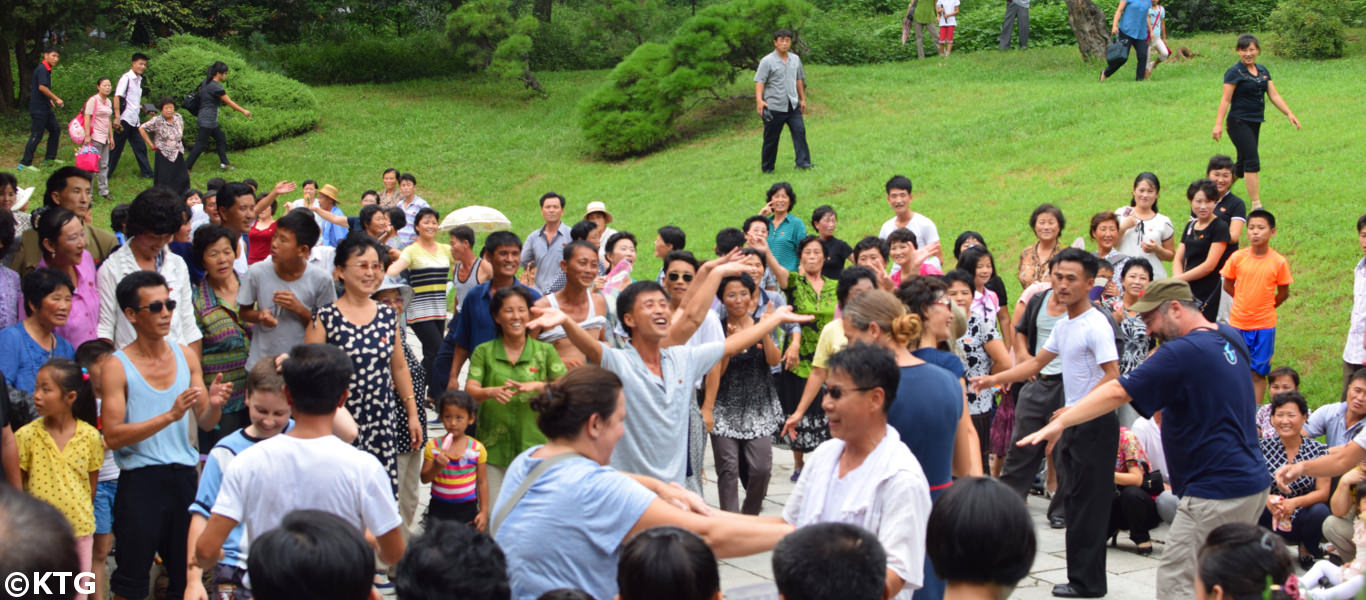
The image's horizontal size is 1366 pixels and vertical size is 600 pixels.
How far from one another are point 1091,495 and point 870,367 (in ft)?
9.56

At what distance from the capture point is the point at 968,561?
3.16 m

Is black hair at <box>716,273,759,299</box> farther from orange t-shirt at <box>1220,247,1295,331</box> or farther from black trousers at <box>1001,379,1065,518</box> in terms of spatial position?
orange t-shirt at <box>1220,247,1295,331</box>

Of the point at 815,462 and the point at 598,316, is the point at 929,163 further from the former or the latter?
the point at 815,462

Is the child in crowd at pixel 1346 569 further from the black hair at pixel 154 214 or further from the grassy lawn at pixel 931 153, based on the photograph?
the black hair at pixel 154 214

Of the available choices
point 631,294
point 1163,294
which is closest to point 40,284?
point 631,294

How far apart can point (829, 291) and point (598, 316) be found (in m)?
2.37

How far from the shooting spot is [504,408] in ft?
19.1

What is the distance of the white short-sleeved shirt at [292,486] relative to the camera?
12.2 feet

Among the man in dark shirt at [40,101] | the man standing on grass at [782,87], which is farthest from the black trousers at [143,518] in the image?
the man in dark shirt at [40,101]

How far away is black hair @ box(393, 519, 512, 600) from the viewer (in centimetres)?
294

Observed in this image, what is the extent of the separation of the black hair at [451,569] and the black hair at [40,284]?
3.29m

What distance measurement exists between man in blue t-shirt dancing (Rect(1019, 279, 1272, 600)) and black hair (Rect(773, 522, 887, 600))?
227 centimetres

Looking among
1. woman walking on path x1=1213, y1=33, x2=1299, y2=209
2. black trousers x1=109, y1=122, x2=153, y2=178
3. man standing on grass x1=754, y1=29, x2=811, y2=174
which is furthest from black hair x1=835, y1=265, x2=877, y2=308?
black trousers x1=109, y1=122, x2=153, y2=178

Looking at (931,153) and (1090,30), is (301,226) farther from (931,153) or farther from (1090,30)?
(1090,30)
